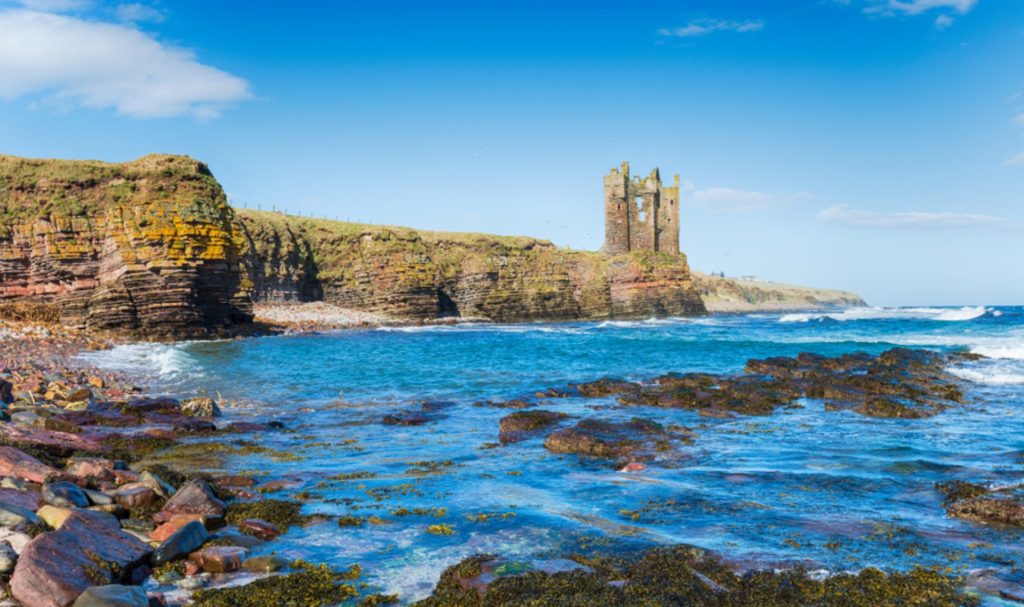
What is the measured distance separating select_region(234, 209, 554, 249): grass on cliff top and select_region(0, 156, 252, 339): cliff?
2811 centimetres

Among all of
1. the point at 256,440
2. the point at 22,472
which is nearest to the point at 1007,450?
the point at 256,440

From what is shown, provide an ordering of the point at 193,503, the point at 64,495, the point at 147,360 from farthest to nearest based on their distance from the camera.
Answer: the point at 147,360, the point at 193,503, the point at 64,495

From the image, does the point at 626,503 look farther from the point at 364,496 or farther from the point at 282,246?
the point at 282,246

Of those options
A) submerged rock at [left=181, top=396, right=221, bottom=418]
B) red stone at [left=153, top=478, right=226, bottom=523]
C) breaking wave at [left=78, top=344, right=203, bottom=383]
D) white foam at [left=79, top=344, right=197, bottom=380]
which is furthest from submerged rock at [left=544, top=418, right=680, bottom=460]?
white foam at [left=79, top=344, right=197, bottom=380]

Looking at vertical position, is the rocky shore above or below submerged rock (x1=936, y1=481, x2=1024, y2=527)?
above

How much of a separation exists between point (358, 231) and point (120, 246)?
39113 mm

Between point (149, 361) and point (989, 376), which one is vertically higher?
point (149, 361)

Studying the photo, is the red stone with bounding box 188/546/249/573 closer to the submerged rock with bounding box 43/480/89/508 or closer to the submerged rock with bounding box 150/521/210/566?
the submerged rock with bounding box 150/521/210/566

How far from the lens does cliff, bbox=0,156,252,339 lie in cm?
3431

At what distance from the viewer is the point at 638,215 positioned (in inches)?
3401

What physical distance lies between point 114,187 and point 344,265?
3388cm

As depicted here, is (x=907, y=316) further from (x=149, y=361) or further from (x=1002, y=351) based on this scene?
(x=149, y=361)

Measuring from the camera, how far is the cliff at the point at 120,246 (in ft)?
113

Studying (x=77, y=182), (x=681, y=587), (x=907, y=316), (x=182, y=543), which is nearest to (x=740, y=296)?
(x=907, y=316)
